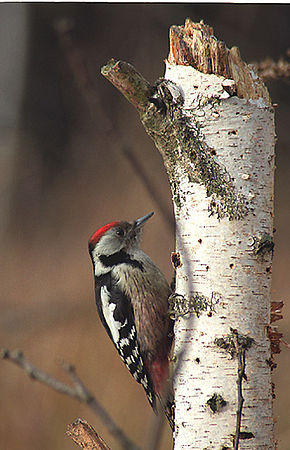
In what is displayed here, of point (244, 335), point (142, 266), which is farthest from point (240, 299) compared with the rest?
point (142, 266)

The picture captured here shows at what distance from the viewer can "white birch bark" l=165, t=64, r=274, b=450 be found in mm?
938

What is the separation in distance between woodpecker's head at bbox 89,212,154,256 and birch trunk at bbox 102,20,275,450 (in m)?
0.56

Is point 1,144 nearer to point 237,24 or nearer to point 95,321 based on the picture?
point 95,321

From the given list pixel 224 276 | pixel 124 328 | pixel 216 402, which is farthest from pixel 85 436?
pixel 124 328

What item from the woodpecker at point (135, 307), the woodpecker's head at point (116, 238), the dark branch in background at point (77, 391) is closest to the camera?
the dark branch in background at point (77, 391)

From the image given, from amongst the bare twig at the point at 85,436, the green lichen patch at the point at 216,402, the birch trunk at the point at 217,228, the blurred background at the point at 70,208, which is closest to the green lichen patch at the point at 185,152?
the birch trunk at the point at 217,228

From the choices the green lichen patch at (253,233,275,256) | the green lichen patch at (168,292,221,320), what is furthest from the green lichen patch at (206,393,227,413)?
the green lichen patch at (253,233,275,256)

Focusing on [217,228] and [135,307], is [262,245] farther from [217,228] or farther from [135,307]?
[135,307]

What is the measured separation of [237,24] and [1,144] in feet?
3.89

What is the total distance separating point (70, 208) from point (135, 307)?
3.93 ft

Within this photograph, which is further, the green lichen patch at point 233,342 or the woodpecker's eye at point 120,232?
the woodpecker's eye at point 120,232

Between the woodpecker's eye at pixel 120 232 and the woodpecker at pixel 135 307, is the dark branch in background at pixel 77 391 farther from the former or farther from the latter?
the woodpecker's eye at pixel 120 232

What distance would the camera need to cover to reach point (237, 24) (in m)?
1.93

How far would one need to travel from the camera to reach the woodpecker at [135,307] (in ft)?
4.84
